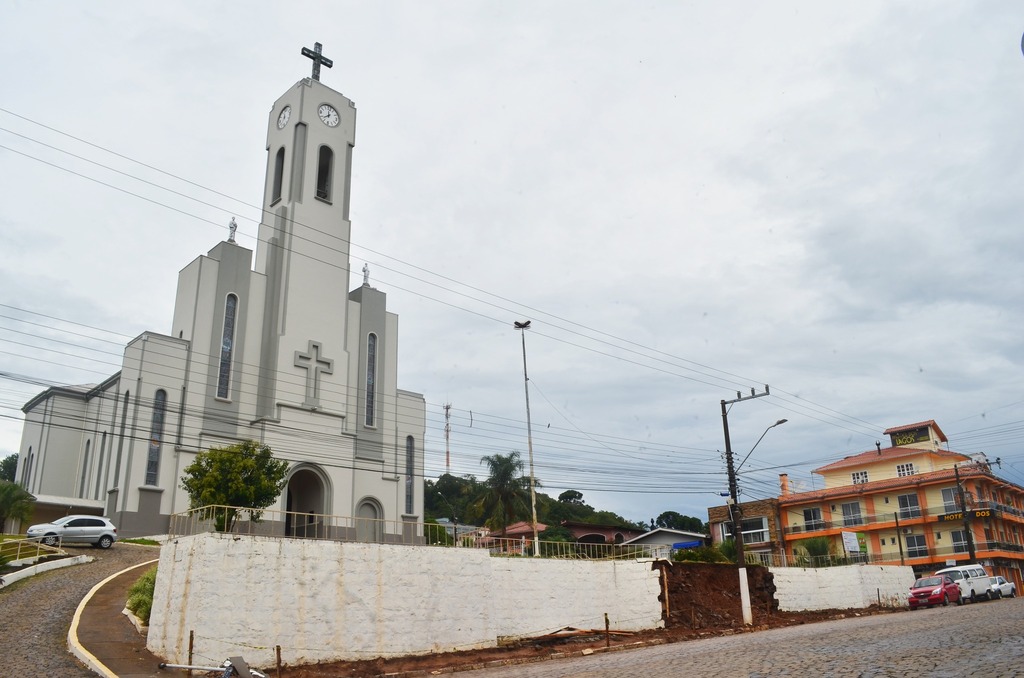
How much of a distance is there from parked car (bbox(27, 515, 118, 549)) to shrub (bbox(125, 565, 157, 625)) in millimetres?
11523

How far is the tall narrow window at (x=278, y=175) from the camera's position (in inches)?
1802

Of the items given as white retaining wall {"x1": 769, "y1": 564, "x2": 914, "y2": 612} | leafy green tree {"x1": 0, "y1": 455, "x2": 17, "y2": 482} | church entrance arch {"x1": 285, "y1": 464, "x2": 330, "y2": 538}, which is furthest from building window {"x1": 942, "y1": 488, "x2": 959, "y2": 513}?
leafy green tree {"x1": 0, "y1": 455, "x2": 17, "y2": 482}

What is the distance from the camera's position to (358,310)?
154 feet

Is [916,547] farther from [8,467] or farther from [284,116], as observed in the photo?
[8,467]

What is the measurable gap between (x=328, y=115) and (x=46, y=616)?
33943mm

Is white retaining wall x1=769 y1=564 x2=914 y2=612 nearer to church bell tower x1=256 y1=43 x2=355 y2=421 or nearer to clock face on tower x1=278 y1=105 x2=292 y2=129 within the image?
church bell tower x1=256 y1=43 x2=355 y2=421

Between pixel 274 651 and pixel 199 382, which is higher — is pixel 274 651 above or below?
below

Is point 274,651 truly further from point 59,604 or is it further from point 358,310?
point 358,310

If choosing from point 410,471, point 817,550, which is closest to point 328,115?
point 410,471

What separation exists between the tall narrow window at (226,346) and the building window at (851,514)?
1609 inches

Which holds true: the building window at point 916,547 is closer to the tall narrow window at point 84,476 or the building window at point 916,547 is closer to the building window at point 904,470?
the building window at point 904,470

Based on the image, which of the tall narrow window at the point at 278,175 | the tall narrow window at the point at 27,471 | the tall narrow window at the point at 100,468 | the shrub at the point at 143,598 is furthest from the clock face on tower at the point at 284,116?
the shrub at the point at 143,598

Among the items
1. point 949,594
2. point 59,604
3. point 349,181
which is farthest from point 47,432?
point 949,594

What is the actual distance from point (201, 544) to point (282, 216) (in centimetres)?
3076
